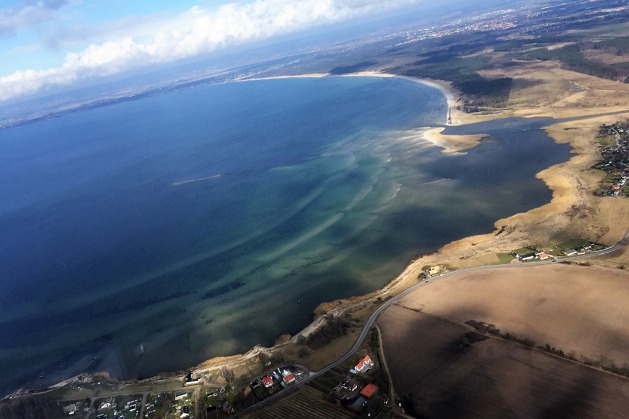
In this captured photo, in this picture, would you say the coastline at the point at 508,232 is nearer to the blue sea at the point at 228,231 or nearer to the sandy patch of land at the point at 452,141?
the sandy patch of land at the point at 452,141

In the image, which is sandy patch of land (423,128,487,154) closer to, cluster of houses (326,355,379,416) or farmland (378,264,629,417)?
farmland (378,264,629,417)

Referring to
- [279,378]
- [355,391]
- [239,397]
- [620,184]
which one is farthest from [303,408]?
[620,184]

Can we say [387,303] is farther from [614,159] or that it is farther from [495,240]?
[614,159]

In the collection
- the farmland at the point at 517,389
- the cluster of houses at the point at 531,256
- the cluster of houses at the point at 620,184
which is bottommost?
the farmland at the point at 517,389

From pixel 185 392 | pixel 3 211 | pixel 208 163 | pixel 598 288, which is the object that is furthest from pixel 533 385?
pixel 3 211

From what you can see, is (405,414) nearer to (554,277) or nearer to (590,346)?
(590,346)

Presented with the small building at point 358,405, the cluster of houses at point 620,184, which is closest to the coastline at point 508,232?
the cluster of houses at point 620,184
